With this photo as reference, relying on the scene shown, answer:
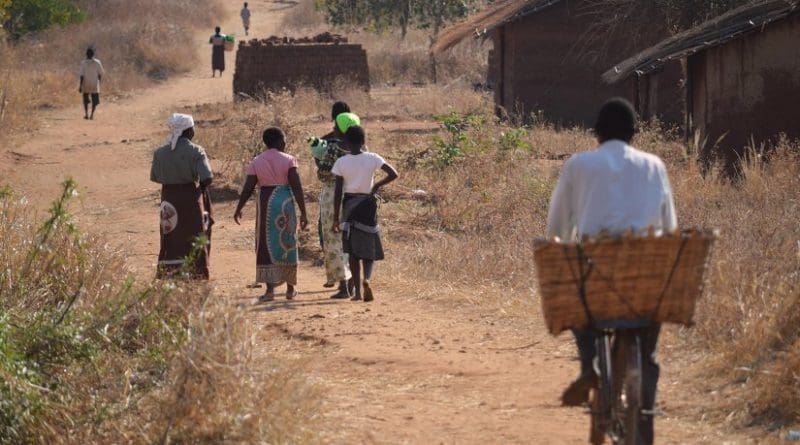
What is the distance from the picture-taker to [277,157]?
9.10 m

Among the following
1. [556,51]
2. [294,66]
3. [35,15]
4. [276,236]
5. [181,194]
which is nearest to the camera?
[181,194]

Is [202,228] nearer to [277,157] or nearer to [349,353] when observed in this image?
[277,157]

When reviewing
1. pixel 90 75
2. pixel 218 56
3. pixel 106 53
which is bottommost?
pixel 90 75

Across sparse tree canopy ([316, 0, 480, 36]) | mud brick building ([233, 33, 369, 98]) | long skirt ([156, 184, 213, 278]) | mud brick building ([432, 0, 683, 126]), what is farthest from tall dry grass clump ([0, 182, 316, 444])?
sparse tree canopy ([316, 0, 480, 36])

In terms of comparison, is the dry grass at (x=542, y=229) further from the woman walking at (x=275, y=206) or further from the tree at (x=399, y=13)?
the tree at (x=399, y=13)

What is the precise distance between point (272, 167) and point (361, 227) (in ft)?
2.58

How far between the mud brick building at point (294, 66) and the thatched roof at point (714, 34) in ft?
36.9

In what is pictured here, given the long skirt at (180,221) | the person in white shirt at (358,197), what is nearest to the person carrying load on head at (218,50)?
the person in white shirt at (358,197)

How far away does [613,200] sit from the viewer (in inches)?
188

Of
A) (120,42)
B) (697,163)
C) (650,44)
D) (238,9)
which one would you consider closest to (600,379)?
(697,163)

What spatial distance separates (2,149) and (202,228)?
12.4 m

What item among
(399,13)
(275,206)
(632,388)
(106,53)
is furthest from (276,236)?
(399,13)

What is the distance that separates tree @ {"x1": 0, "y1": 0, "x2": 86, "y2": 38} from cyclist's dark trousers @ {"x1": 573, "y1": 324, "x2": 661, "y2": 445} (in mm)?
31350

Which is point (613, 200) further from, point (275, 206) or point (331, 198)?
point (331, 198)
